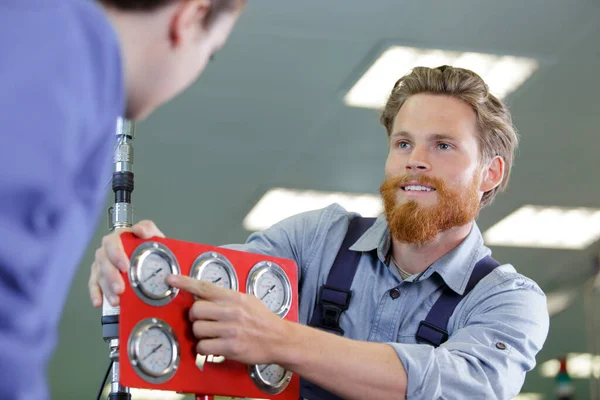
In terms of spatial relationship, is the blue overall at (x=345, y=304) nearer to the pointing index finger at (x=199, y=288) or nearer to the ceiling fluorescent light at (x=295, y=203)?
the pointing index finger at (x=199, y=288)

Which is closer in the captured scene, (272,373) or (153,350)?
(153,350)

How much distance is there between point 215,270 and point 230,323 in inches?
7.3

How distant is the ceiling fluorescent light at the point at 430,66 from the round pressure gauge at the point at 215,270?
12.6ft

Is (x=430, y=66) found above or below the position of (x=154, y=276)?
above

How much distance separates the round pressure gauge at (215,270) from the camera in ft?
6.71

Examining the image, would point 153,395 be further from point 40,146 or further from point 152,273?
point 40,146

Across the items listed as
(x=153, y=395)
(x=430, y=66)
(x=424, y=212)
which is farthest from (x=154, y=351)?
(x=153, y=395)

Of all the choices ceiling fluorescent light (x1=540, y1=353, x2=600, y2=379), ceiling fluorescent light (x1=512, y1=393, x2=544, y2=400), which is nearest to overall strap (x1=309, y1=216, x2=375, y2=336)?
ceiling fluorescent light (x1=540, y1=353, x2=600, y2=379)

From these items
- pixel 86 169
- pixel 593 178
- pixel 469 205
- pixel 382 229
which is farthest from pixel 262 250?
pixel 593 178

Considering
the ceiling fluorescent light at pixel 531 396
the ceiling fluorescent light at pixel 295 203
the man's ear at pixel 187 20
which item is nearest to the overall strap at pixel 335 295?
the man's ear at pixel 187 20

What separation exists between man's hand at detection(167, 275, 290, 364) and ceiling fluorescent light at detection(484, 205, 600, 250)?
6.68m

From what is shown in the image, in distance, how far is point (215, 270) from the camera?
2086mm

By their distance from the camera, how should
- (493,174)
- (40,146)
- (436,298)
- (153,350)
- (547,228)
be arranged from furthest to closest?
1. (547,228)
2. (493,174)
3. (436,298)
4. (153,350)
5. (40,146)

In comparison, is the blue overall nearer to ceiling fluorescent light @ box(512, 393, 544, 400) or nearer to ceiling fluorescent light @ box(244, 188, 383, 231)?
ceiling fluorescent light @ box(244, 188, 383, 231)
